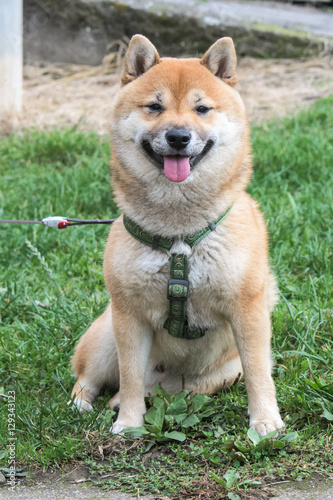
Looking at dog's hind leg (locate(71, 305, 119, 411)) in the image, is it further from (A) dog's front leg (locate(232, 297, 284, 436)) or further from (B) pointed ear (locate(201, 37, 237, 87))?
(B) pointed ear (locate(201, 37, 237, 87))

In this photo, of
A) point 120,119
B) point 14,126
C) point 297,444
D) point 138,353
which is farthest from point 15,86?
point 297,444

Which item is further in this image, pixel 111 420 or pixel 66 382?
pixel 66 382

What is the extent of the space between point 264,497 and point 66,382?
1371 mm

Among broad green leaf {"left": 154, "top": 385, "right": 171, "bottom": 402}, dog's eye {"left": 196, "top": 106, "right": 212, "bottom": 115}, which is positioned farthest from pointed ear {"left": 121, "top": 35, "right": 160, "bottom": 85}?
broad green leaf {"left": 154, "top": 385, "right": 171, "bottom": 402}

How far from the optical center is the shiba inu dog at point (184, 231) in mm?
2715

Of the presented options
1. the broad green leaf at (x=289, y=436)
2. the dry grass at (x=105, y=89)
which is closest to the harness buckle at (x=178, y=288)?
the broad green leaf at (x=289, y=436)

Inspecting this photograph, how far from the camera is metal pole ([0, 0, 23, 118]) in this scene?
6367 millimetres

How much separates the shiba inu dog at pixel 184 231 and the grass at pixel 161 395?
170mm

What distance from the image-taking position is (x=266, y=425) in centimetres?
269

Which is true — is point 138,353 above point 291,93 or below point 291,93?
below

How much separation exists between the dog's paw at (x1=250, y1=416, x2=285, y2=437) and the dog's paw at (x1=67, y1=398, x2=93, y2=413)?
89cm

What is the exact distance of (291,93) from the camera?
7.36 m

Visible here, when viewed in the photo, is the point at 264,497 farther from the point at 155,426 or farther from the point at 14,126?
the point at 14,126

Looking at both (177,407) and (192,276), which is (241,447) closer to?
(177,407)
